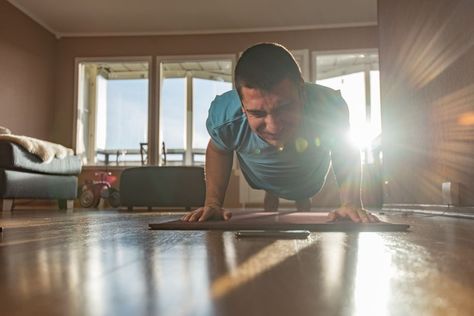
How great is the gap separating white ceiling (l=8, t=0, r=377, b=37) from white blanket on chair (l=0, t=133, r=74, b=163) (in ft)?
6.57

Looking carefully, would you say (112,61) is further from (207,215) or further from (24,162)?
(207,215)

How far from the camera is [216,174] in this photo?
1481 millimetres

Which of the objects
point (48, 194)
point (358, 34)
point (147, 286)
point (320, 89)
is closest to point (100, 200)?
point (48, 194)

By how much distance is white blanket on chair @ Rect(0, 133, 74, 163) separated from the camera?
3572mm

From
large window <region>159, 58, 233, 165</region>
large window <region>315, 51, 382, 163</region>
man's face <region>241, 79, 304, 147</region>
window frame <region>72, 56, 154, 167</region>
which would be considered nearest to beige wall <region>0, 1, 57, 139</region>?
window frame <region>72, 56, 154, 167</region>

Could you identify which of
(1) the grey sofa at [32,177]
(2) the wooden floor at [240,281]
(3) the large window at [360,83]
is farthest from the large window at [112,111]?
(2) the wooden floor at [240,281]

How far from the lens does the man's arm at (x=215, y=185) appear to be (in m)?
1.38

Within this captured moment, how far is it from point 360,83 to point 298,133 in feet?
17.3

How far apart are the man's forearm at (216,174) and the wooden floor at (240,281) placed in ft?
2.34

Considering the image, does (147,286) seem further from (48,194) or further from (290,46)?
(290,46)

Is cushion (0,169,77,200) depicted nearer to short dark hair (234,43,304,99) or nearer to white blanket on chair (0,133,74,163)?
white blanket on chair (0,133,74,163)

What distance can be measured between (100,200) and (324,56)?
3.39 m

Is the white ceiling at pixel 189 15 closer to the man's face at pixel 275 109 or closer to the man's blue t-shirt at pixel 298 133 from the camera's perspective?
the man's blue t-shirt at pixel 298 133

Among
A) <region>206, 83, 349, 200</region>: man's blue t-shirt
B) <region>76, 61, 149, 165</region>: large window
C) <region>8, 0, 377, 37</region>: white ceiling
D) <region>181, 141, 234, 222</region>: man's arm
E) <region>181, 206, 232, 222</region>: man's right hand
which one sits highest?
<region>8, 0, 377, 37</region>: white ceiling
